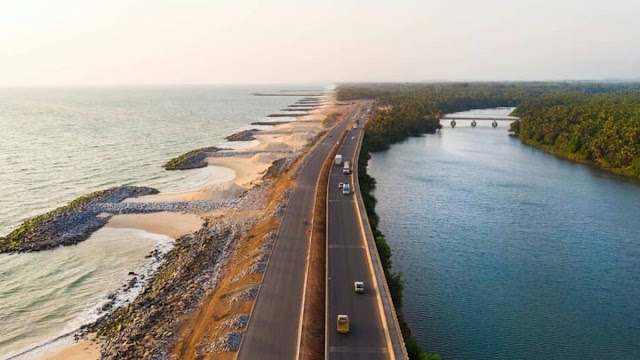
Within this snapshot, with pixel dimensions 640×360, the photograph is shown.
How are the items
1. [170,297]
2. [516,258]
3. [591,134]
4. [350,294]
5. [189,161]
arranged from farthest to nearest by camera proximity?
[591,134], [189,161], [516,258], [170,297], [350,294]

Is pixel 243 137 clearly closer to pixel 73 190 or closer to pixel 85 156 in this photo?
pixel 85 156

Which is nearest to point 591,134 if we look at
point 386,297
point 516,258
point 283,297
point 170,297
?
point 516,258

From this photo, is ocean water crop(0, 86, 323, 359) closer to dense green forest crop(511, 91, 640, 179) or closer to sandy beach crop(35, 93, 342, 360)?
sandy beach crop(35, 93, 342, 360)

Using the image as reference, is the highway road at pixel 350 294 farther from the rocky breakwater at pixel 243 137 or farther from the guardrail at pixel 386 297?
the rocky breakwater at pixel 243 137

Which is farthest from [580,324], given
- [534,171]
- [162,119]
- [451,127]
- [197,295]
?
[162,119]

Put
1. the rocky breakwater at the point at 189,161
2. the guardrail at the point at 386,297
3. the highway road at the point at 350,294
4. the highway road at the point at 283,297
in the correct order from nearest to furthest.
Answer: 1. the guardrail at the point at 386,297
2. the highway road at the point at 350,294
3. the highway road at the point at 283,297
4. the rocky breakwater at the point at 189,161

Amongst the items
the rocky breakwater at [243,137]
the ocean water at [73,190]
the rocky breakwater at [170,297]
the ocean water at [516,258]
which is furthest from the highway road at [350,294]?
the rocky breakwater at [243,137]
